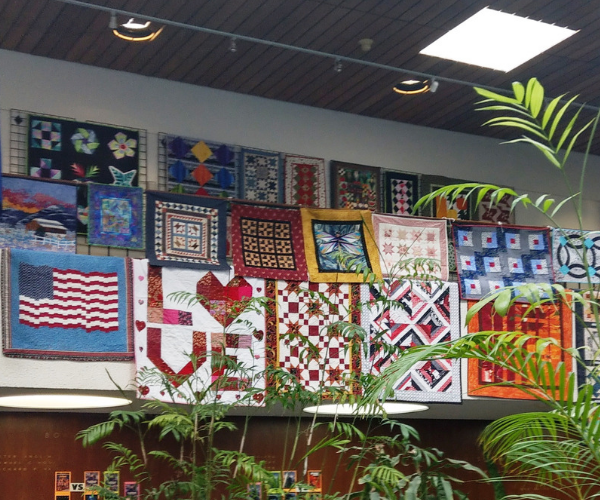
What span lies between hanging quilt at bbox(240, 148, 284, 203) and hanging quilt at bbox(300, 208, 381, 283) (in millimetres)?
610

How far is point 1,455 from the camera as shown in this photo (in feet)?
22.5

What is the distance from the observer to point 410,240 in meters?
7.23

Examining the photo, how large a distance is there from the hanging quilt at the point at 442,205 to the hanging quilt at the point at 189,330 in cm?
224

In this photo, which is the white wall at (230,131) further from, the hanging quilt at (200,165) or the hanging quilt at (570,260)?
the hanging quilt at (570,260)

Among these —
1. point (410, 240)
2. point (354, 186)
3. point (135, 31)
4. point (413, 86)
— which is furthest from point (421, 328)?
point (135, 31)

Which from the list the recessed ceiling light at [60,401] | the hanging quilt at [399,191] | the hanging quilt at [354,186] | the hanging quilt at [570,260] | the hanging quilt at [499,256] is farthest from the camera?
the hanging quilt at [399,191]

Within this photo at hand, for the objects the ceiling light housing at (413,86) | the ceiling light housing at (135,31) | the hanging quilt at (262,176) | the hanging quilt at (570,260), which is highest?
the ceiling light housing at (135,31)

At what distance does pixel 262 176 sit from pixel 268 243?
920 millimetres

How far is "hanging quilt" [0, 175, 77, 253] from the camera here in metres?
6.06

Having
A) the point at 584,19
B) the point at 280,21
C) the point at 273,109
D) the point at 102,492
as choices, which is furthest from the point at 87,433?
the point at 584,19

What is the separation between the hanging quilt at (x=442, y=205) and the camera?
8148 mm

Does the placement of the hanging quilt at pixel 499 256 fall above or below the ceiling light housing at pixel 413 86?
below

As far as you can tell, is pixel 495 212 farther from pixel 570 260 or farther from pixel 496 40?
pixel 496 40

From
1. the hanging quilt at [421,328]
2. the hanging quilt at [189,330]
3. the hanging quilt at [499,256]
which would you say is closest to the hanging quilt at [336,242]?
the hanging quilt at [421,328]
